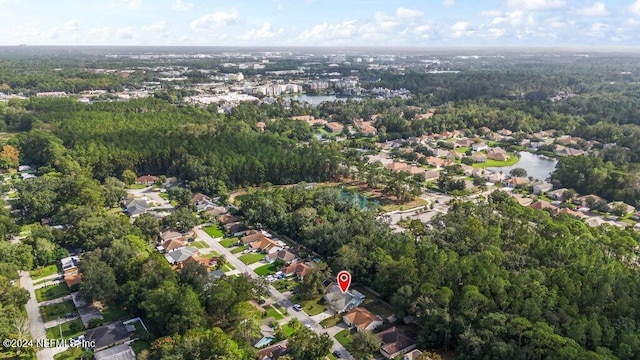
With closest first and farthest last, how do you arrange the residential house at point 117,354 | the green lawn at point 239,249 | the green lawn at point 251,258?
1. the residential house at point 117,354
2. the green lawn at point 251,258
3. the green lawn at point 239,249

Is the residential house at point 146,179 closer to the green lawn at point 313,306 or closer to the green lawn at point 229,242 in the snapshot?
the green lawn at point 229,242

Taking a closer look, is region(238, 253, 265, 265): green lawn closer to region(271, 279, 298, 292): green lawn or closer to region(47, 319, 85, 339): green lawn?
region(271, 279, 298, 292): green lawn

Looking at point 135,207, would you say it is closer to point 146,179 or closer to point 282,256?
point 146,179

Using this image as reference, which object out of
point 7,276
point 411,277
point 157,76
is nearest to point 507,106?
point 411,277

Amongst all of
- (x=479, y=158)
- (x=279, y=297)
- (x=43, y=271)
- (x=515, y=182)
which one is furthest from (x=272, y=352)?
(x=479, y=158)

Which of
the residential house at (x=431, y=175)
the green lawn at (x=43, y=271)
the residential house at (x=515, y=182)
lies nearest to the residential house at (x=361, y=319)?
the green lawn at (x=43, y=271)
